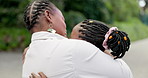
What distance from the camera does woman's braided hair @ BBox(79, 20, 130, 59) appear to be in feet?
4.69

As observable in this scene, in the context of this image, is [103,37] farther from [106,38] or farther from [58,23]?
[58,23]

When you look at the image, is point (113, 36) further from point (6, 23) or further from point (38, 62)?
point (6, 23)

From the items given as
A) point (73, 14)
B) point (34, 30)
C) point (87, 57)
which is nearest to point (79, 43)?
point (87, 57)

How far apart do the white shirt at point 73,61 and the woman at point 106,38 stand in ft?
0.09

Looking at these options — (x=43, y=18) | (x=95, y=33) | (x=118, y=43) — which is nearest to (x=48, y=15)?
(x=43, y=18)

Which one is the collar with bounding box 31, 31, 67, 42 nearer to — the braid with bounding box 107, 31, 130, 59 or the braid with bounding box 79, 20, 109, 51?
the braid with bounding box 79, 20, 109, 51

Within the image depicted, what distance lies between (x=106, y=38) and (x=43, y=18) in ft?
1.18

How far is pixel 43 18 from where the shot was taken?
4.98ft

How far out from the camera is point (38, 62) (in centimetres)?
141

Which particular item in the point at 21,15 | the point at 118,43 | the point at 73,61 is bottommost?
the point at 73,61

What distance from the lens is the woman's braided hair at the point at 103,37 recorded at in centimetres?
143

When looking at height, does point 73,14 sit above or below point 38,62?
above

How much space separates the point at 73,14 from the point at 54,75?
10.6 meters

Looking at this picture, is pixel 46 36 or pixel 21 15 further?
pixel 21 15
